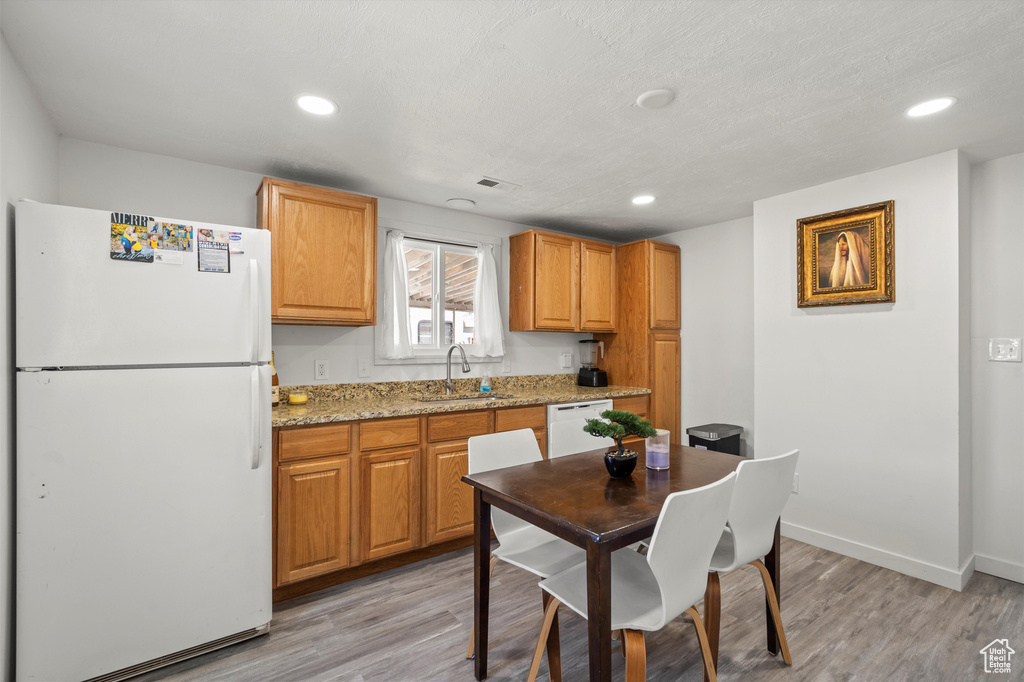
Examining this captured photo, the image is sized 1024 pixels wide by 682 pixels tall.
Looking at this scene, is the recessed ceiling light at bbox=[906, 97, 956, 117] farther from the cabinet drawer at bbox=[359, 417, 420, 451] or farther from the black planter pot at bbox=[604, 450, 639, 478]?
the cabinet drawer at bbox=[359, 417, 420, 451]

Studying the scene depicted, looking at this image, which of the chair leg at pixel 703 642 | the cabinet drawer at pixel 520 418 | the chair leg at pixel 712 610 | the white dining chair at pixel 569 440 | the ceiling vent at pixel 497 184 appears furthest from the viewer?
the cabinet drawer at pixel 520 418

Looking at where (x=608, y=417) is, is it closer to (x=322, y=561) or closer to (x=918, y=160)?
(x=322, y=561)

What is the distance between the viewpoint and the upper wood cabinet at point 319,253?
103 inches

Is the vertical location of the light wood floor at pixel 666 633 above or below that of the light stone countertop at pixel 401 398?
below

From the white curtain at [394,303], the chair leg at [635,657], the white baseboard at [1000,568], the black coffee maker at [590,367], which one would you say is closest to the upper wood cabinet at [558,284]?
the black coffee maker at [590,367]

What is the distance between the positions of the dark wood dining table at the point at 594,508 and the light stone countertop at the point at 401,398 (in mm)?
973

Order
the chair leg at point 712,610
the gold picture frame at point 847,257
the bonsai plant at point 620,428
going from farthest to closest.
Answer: the gold picture frame at point 847,257 → the bonsai plant at point 620,428 → the chair leg at point 712,610

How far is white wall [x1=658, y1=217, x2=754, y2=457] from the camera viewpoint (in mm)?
3764

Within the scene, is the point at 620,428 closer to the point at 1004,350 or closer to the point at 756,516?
the point at 756,516

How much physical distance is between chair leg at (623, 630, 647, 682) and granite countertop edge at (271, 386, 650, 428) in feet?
5.60

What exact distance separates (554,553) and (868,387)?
226 cm

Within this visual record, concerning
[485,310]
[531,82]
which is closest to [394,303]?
[485,310]

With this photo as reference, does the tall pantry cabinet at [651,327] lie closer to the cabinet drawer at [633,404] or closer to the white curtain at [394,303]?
the cabinet drawer at [633,404]

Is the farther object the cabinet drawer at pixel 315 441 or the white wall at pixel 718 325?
the white wall at pixel 718 325
